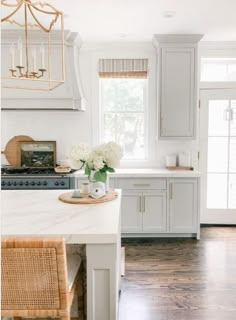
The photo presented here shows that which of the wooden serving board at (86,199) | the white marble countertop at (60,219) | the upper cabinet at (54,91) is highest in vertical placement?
the upper cabinet at (54,91)

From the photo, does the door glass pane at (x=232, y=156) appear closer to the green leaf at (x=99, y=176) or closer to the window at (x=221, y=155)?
the window at (x=221, y=155)

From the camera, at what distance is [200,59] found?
4582 mm

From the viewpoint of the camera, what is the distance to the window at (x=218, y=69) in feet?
15.1

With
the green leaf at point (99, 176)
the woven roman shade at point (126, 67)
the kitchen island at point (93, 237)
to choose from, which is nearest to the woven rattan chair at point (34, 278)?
the kitchen island at point (93, 237)

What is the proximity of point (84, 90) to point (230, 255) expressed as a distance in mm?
2920

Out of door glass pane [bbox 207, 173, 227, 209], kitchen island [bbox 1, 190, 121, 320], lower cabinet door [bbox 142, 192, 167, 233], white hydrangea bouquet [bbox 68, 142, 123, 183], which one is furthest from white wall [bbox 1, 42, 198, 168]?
kitchen island [bbox 1, 190, 121, 320]

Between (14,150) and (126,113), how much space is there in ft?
5.61

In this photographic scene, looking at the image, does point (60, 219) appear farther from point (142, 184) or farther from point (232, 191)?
point (232, 191)

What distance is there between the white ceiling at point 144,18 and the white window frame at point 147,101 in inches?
8.9

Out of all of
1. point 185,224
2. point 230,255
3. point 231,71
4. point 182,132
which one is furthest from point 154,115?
point 230,255

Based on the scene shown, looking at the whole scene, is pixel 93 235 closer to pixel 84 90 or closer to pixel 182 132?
pixel 182 132

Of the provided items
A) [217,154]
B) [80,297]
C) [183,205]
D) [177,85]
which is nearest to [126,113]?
[177,85]

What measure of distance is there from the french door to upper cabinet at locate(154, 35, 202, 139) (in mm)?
389

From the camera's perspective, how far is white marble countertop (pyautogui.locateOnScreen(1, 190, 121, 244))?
168cm
